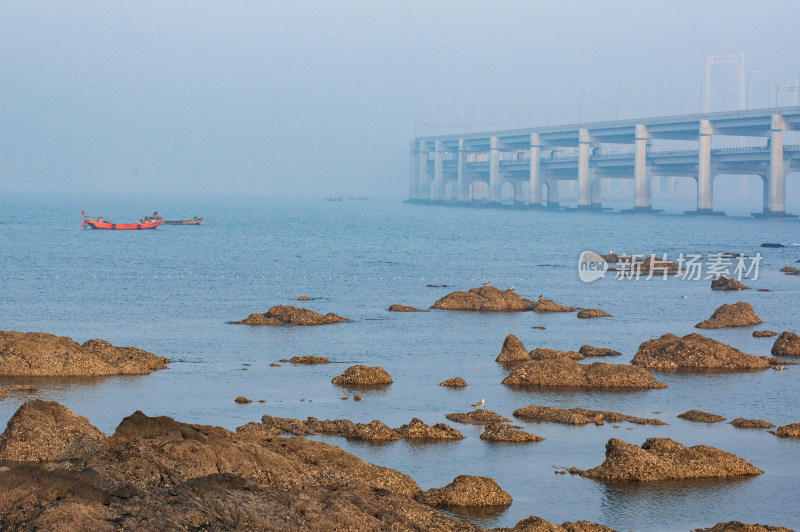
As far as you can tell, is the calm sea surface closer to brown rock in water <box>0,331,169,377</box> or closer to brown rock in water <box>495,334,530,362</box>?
brown rock in water <box>495,334,530,362</box>

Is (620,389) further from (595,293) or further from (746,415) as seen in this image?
(595,293)

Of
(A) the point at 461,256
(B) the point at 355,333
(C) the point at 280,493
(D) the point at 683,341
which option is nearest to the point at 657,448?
(C) the point at 280,493

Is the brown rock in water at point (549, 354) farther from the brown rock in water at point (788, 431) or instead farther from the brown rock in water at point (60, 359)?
the brown rock in water at point (60, 359)

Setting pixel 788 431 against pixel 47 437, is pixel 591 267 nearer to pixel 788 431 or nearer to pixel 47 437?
pixel 788 431

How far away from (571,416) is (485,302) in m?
22.0

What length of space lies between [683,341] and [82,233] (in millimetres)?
96122

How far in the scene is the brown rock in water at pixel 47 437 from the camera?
1789cm

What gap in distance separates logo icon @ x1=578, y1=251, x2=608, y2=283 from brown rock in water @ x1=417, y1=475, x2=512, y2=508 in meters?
46.6

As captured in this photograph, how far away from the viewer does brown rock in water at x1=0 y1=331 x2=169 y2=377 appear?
27078 mm

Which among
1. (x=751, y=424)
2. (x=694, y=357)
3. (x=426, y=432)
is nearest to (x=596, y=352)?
(x=694, y=357)

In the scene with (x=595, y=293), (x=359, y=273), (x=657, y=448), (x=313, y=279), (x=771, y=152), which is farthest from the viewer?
(x=771, y=152)

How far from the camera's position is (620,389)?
89.0 feet

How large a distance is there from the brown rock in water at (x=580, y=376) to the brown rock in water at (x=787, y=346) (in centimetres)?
741

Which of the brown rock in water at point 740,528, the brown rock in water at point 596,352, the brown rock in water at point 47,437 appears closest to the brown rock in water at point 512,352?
the brown rock in water at point 596,352
